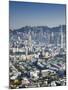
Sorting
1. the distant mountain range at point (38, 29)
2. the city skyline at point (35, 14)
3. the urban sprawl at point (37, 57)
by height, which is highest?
the city skyline at point (35, 14)

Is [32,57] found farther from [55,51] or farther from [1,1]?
[1,1]

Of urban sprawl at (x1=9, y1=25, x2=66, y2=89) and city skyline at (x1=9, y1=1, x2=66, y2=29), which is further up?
city skyline at (x1=9, y1=1, x2=66, y2=29)

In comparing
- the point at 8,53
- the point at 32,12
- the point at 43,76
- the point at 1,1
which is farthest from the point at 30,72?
the point at 1,1

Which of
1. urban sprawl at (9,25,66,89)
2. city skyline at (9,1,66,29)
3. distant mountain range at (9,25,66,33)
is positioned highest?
city skyline at (9,1,66,29)

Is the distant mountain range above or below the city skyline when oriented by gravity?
below

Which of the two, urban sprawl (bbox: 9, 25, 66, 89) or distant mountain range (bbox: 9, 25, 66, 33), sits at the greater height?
distant mountain range (bbox: 9, 25, 66, 33)

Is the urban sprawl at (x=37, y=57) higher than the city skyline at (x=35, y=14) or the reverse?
the reverse

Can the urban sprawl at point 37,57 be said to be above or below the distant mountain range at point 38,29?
below

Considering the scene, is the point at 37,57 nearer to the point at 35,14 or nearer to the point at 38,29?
the point at 38,29
